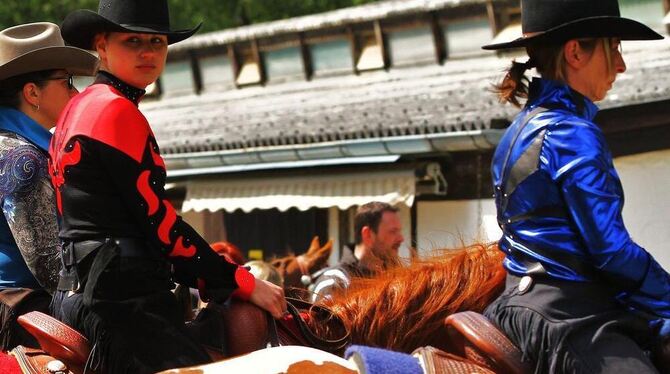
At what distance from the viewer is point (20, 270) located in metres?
3.95

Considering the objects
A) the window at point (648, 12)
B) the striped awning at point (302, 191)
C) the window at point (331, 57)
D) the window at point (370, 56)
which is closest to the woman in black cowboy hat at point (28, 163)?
the striped awning at point (302, 191)

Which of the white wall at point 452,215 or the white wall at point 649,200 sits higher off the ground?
the white wall at point 649,200

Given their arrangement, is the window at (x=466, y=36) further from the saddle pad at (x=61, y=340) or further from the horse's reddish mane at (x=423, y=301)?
the saddle pad at (x=61, y=340)

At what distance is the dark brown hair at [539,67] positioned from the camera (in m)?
3.31

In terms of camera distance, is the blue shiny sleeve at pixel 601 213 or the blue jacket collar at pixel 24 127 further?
the blue jacket collar at pixel 24 127

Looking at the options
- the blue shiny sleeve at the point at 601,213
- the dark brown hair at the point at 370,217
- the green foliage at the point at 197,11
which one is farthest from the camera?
the green foliage at the point at 197,11

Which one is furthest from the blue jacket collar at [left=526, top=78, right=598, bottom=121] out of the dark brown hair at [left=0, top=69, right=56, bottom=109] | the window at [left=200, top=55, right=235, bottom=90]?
the window at [left=200, top=55, right=235, bottom=90]

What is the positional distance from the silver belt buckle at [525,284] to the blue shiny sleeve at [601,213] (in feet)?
0.66

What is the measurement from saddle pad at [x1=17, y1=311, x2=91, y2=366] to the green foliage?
74.3ft

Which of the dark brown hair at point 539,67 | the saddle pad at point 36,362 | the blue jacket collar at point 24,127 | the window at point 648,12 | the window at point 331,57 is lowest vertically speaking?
the window at point 331,57

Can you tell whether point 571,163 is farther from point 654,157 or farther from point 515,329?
point 654,157

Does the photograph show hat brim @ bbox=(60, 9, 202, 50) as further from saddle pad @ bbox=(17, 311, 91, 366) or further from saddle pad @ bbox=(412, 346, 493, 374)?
saddle pad @ bbox=(412, 346, 493, 374)

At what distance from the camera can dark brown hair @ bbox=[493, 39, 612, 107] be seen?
331 centimetres

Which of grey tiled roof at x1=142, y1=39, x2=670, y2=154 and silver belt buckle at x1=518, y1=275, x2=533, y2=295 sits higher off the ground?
silver belt buckle at x1=518, y1=275, x2=533, y2=295
